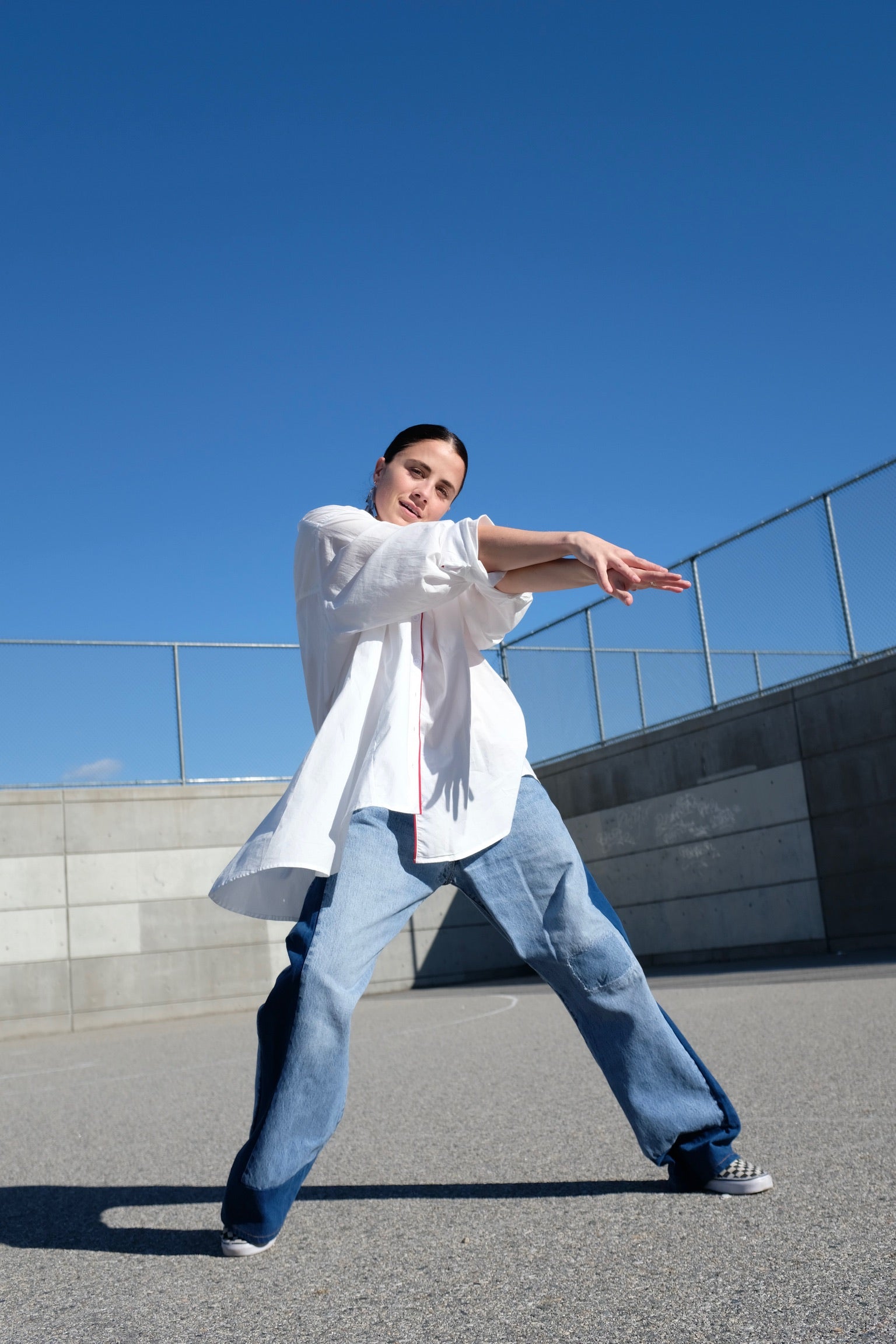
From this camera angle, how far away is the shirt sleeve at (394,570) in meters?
2.39

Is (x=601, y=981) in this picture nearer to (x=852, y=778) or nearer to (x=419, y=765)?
(x=419, y=765)

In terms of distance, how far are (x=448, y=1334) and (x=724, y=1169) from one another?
3.32 feet

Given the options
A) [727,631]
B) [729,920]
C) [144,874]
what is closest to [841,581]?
[727,631]

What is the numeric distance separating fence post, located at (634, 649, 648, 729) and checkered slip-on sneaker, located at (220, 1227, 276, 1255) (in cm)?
1240

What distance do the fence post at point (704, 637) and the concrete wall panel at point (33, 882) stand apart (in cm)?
783

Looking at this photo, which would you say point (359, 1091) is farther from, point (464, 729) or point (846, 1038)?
point (464, 729)

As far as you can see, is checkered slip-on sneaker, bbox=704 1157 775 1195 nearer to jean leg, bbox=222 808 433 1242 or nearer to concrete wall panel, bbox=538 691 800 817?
jean leg, bbox=222 808 433 1242

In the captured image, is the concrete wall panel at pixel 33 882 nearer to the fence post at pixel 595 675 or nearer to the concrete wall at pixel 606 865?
the concrete wall at pixel 606 865

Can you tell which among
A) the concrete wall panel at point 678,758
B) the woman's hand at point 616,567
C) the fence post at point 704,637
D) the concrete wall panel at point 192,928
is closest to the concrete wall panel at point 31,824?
the concrete wall panel at point 192,928

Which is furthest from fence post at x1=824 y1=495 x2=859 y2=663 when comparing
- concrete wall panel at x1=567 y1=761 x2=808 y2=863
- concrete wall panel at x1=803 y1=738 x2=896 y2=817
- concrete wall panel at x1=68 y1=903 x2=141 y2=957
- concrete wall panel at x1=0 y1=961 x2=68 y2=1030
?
concrete wall panel at x1=0 y1=961 x2=68 y2=1030

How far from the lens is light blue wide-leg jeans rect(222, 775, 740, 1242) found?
7.63ft

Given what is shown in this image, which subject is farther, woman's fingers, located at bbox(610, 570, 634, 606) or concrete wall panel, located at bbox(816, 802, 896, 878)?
concrete wall panel, located at bbox(816, 802, 896, 878)

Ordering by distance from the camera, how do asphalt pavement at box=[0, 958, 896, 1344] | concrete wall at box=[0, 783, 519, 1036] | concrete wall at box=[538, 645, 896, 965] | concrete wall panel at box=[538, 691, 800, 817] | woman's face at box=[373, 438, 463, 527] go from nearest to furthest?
asphalt pavement at box=[0, 958, 896, 1344], woman's face at box=[373, 438, 463, 527], concrete wall at box=[538, 645, 896, 965], concrete wall panel at box=[538, 691, 800, 817], concrete wall at box=[0, 783, 519, 1036]

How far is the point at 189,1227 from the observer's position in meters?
2.79
